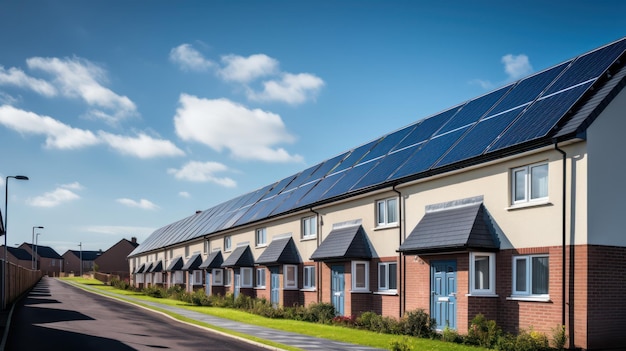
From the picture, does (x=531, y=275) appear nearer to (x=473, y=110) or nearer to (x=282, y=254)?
(x=473, y=110)

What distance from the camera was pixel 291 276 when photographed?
102 ft

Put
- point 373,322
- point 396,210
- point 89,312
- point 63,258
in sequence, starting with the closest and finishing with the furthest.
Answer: point 373,322, point 396,210, point 89,312, point 63,258

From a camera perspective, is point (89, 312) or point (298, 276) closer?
point (89, 312)

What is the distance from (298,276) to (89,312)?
1027 cm

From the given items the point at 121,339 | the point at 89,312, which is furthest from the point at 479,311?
the point at 89,312

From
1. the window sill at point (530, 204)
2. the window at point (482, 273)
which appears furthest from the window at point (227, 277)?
the window sill at point (530, 204)

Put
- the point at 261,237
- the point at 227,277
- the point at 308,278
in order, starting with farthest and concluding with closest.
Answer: the point at 227,277, the point at 261,237, the point at 308,278

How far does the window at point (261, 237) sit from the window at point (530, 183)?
20.7m

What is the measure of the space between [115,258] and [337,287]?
339 feet

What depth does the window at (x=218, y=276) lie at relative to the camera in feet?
138

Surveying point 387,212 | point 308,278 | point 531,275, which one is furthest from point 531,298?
point 308,278

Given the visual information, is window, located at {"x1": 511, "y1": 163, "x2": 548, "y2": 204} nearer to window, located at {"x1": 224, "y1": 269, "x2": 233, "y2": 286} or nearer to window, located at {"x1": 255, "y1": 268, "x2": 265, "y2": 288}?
window, located at {"x1": 255, "y1": 268, "x2": 265, "y2": 288}

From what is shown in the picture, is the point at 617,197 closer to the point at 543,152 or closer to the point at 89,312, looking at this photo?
the point at 543,152

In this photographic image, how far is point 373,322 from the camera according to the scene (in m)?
21.0
